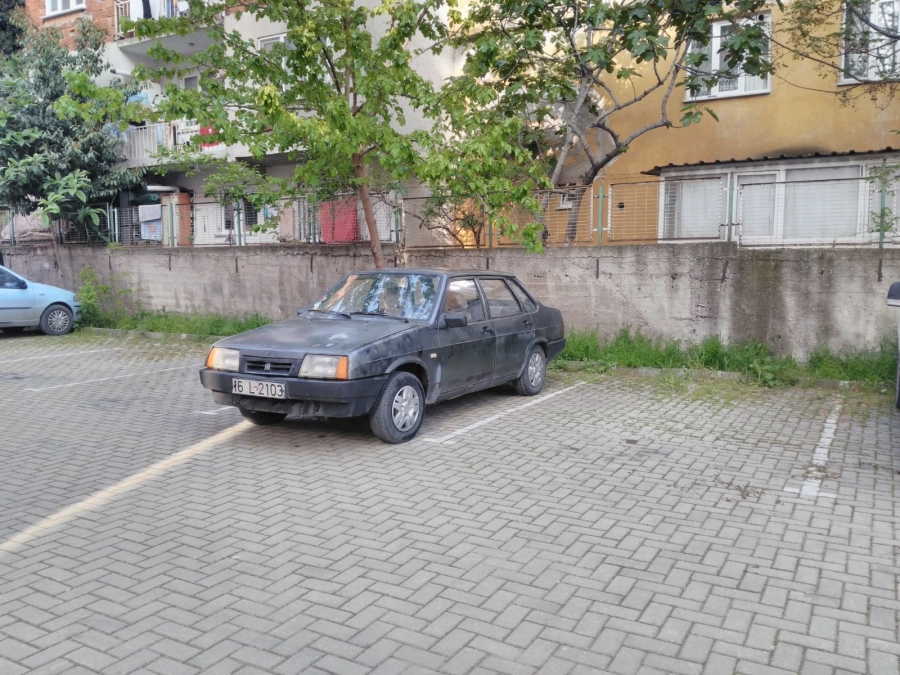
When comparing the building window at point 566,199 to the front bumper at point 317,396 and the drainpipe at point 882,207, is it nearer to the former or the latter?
the drainpipe at point 882,207

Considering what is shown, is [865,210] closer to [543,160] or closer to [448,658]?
[543,160]

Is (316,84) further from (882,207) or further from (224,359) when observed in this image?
(882,207)

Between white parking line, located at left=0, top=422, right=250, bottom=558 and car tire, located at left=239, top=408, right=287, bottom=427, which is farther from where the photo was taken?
car tire, located at left=239, top=408, right=287, bottom=427

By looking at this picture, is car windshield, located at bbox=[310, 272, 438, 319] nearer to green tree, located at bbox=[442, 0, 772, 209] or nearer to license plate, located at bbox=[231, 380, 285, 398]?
license plate, located at bbox=[231, 380, 285, 398]

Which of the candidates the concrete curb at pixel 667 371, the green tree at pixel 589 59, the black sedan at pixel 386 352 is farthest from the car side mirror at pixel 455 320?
the green tree at pixel 589 59

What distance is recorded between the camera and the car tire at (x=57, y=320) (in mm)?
16328

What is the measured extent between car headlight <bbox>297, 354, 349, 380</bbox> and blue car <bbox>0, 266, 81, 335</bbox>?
11909 mm

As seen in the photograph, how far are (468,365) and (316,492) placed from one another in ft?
9.06

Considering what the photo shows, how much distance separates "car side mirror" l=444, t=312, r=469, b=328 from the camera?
754 centimetres

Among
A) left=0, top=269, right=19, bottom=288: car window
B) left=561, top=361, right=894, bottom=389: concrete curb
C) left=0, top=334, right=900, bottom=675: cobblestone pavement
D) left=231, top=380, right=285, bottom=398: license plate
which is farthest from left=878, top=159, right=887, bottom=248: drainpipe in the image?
left=0, top=269, right=19, bottom=288: car window

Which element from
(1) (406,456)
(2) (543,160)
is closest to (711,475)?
(1) (406,456)

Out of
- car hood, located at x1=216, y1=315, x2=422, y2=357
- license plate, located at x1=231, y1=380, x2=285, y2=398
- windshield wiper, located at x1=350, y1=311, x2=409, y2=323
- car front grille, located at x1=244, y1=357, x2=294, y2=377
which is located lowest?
license plate, located at x1=231, y1=380, x2=285, y2=398

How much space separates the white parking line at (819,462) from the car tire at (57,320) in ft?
49.0

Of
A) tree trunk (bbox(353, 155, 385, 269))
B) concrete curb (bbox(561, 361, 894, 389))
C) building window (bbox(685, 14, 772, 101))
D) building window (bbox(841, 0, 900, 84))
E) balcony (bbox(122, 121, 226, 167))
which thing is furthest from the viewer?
balcony (bbox(122, 121, 226, 167))
